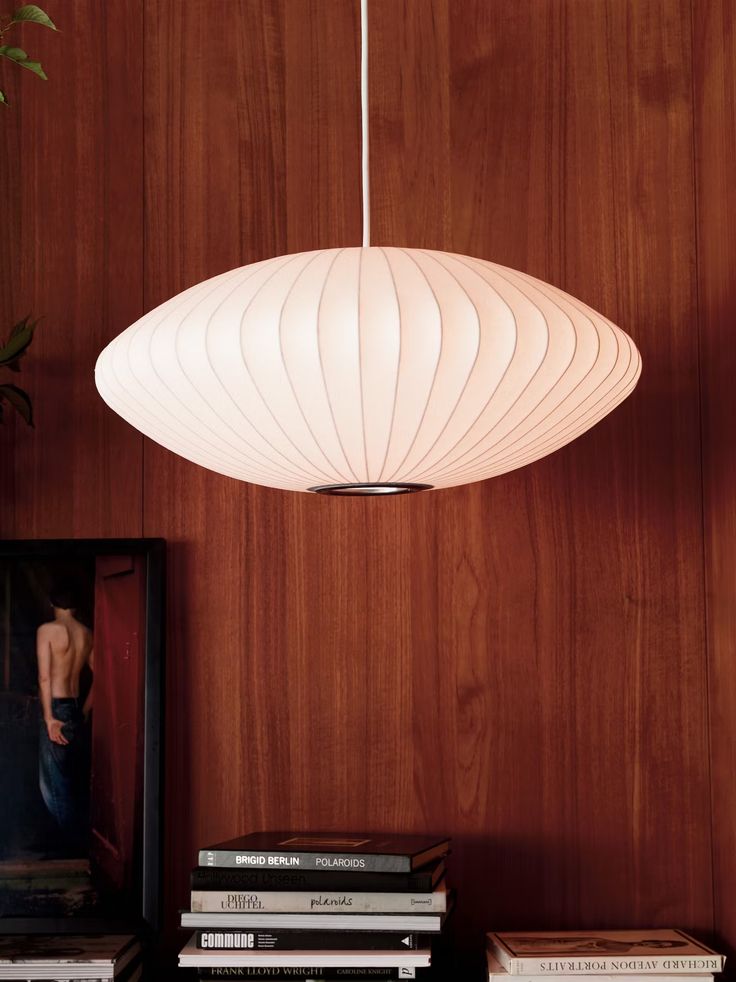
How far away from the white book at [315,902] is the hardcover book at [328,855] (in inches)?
1.3

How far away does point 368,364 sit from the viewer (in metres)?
0.76

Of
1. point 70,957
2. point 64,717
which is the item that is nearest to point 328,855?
point 70,957

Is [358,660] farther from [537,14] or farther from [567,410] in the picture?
[537,14]

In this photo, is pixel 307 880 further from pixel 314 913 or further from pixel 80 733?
pixel 80 733

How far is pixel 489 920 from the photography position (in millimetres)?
1494

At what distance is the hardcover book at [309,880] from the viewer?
1.27 m

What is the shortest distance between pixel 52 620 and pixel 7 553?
0.13 meters

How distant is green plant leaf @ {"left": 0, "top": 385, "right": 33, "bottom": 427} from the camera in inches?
57.5

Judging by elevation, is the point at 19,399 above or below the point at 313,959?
above

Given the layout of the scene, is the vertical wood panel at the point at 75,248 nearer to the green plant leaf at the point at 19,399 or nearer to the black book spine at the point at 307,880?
the green plant leaf at the point at 19,399

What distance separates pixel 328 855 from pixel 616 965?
41 centimetres

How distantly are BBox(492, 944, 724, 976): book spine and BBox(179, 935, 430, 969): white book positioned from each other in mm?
137

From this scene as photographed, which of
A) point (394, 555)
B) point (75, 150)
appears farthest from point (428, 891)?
point (75, 150)

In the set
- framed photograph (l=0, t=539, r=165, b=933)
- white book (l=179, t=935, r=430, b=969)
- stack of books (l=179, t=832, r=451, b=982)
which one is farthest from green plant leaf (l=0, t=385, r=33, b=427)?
white book (l=179, t=935, r=430, b=969)
